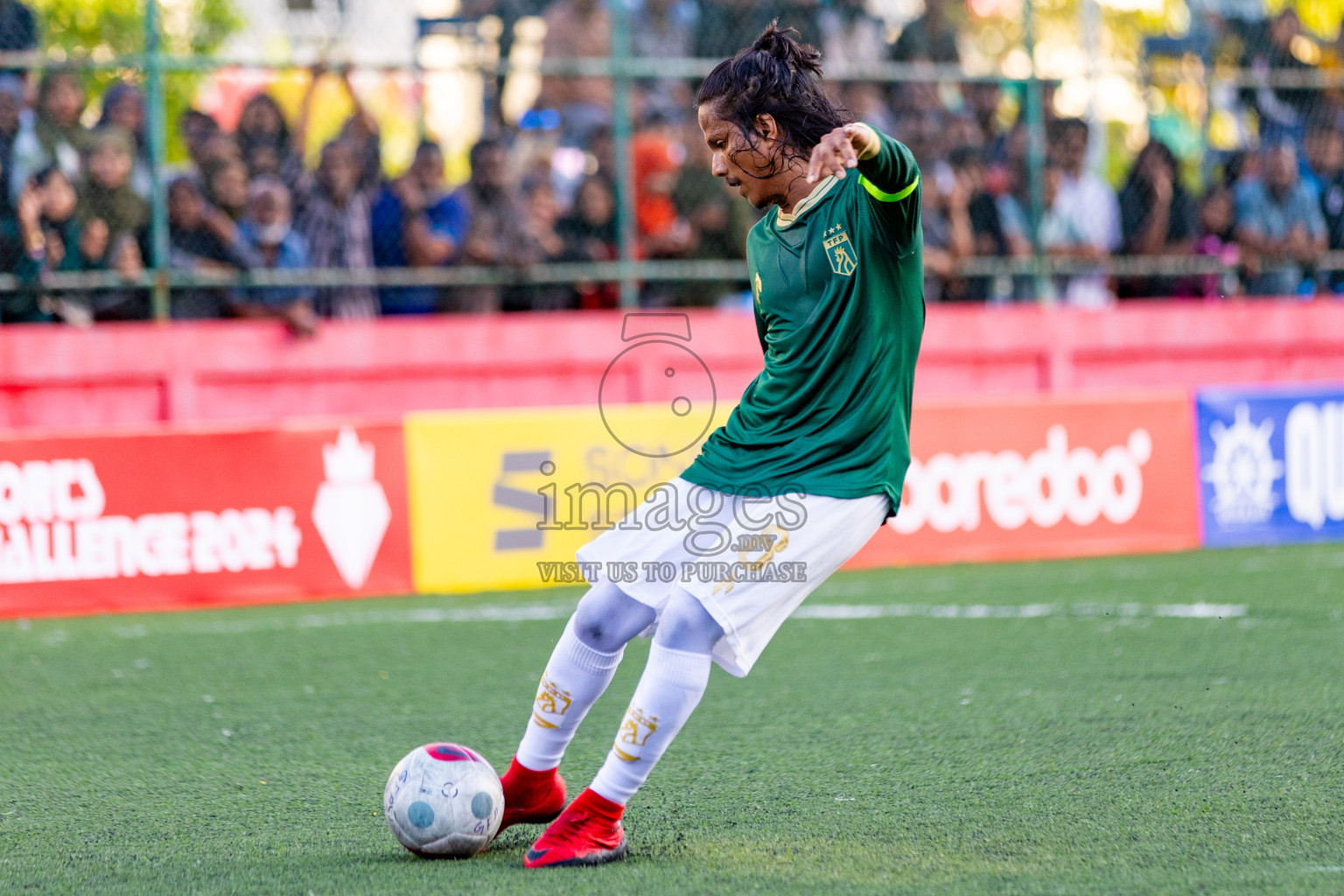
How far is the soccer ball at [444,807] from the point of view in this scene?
391 centimetres

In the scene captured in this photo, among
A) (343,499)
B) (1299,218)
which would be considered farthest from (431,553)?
(1299,218)

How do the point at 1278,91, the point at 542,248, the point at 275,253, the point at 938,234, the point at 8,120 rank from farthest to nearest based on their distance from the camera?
the point at 1278,91
the point at 938,234
the point at 542,248
the point at 275,253
the point at 8,120

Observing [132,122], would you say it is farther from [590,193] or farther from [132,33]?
[590,193]

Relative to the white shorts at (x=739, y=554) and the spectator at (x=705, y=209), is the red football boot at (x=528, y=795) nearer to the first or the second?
the white shorts at (x=739, y=554)

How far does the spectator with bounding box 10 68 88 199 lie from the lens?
9.65 metres

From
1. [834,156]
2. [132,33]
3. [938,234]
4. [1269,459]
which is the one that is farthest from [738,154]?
[132,33]

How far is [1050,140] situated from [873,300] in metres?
8.88

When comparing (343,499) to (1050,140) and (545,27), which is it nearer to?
(545,27)

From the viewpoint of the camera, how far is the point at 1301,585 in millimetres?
8945

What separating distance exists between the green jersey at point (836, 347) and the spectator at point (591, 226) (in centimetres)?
731

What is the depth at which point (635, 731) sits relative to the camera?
3.77 m

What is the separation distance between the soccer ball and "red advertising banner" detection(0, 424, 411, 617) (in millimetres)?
5591

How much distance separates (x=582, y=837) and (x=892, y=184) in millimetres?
1623

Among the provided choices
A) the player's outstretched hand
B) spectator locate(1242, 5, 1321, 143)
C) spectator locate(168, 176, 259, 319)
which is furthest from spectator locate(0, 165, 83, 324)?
spectator locate(1242, 5, 1321, 143)
